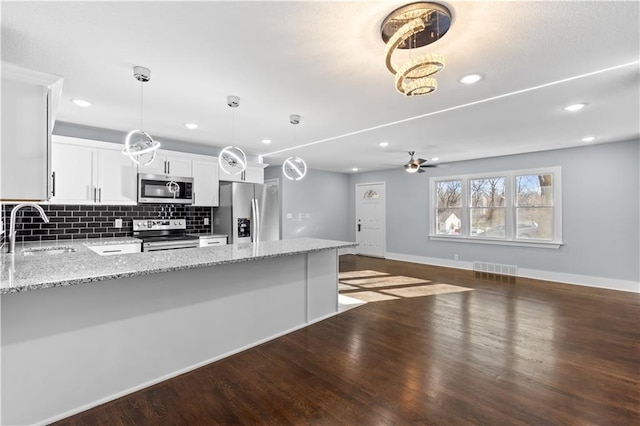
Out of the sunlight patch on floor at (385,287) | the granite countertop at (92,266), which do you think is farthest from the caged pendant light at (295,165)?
the sunlight patch on floor at (385,287)

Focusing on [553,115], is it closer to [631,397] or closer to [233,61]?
[631,397]

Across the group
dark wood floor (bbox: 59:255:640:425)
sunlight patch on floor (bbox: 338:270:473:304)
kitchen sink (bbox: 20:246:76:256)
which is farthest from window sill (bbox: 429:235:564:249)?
kitchen sink (bbox: 20:246:76:256)

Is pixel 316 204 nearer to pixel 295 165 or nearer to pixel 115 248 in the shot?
pixel 295 165

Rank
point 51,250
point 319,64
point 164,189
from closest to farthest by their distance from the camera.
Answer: point 319,64 → point 51,250 → point 164,189

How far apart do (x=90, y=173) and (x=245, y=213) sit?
2203mm

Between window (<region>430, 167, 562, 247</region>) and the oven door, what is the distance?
5.45m

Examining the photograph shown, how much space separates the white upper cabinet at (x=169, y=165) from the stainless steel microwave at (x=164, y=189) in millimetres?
76

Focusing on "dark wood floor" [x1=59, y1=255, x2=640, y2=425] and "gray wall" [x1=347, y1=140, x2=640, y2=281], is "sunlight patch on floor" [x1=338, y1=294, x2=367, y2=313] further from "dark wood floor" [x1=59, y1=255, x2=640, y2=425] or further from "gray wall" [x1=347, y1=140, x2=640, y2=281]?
"gray wall" [x1=347, y1=140, x2=640, y2=281]

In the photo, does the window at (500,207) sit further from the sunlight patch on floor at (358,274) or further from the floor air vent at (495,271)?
the sunlight patch on floor at (358,274)

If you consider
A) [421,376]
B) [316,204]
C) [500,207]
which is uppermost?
[316,204]

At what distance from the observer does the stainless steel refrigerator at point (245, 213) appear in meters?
5.18

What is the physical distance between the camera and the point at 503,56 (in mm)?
2316

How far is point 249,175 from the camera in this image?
5.75 m

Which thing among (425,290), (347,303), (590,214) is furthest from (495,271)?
(347,303)
